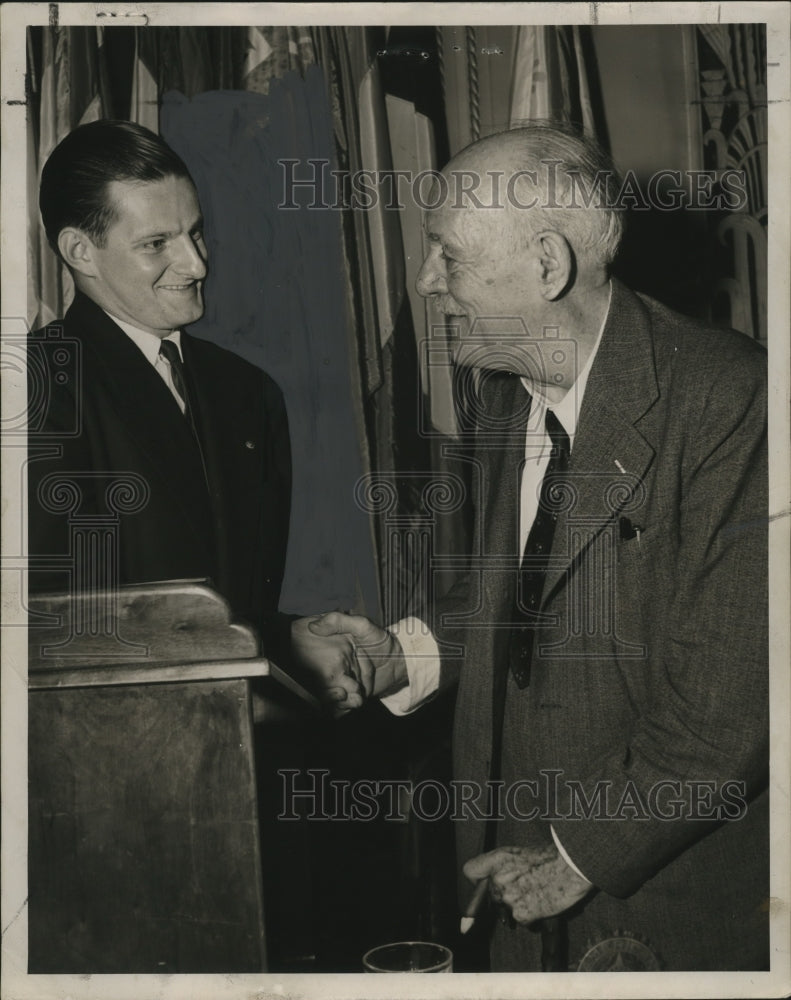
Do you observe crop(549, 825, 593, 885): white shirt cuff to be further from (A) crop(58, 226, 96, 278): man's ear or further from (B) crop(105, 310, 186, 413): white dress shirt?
(A) crop(58, 226, 96, 278): man's ear

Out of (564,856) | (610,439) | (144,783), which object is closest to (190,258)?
(610,439)

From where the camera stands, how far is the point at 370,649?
2.55 metres

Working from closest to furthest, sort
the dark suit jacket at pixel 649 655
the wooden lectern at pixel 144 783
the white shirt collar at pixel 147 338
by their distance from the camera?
the wooden lectern at pixel 144 783
the dark suit jacket at pixel 649 655
the white shirt collar at pixel 147 338

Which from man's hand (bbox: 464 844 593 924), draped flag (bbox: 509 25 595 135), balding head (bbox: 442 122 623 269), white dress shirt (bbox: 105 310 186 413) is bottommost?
man's hand (bbox: 464 844 593 924)

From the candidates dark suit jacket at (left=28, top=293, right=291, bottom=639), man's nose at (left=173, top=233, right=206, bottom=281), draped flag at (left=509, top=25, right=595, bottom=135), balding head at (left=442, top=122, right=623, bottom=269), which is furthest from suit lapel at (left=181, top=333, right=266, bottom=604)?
draped flag at (left=509, top=25, right=595, bottom=135)

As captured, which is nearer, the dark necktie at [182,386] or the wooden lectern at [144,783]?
the wooden lectern at [144,783]

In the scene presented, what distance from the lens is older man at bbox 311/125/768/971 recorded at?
247 centimetres

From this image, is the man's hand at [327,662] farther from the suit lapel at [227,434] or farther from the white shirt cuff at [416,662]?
the suit lapel at [227,434]

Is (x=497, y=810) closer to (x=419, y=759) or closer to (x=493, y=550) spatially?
(x=419, y=759)

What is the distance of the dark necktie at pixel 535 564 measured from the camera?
251 centimetres

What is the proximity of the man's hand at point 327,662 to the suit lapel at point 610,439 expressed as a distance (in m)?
0.42

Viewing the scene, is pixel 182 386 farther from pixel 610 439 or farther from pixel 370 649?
pixel 610 439

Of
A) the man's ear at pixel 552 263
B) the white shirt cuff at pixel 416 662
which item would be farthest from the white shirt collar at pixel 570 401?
the white shirt cuff at pixel 416 662

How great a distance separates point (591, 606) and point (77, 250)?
4.11 feet
